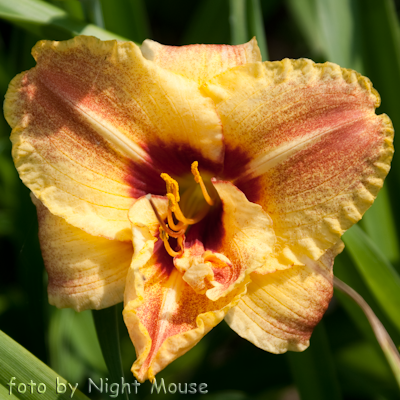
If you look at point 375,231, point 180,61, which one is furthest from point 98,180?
point 375,231

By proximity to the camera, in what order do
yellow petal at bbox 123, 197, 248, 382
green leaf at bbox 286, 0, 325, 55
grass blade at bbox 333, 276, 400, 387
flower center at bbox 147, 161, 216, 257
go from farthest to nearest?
green leaf at bbox 286, 0, 325, 55 < grass blade at bbox 333, 276, 400, 387 < flower center at bbox 147, 161, 216, 257 < yellow petal at bbox 123, 197, 248, 382

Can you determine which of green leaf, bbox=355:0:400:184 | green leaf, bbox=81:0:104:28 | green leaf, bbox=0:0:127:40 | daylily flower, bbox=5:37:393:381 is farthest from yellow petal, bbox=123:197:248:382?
green leaf, bbox=355:0:400:184

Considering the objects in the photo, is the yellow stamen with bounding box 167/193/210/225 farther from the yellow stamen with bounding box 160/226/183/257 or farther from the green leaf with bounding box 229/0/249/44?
the green leaf with bounding box 229/0/249/44

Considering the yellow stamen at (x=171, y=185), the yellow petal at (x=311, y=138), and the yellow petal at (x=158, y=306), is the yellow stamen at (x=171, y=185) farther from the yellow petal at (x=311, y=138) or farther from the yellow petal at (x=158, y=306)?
the yellow petal at (x=311, y=138)

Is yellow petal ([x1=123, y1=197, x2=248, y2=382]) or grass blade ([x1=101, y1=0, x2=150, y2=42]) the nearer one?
yellow petal ([x1=123, y1=197, x2=248, y2=382])

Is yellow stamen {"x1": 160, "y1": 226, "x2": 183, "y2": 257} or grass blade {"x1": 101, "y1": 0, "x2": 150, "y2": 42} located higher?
grass blade {"x1": 101, "y1": 0, "x2": 150, "y2": 42}

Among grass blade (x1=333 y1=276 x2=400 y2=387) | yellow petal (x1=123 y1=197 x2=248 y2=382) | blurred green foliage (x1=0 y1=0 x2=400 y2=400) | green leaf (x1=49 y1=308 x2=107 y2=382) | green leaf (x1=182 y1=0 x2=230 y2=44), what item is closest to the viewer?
yellow petal (x1=123 y1=197 x2=248 y2=382)

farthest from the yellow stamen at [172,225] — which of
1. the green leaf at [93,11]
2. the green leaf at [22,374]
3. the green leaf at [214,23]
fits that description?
the green leaf at [214,23]
